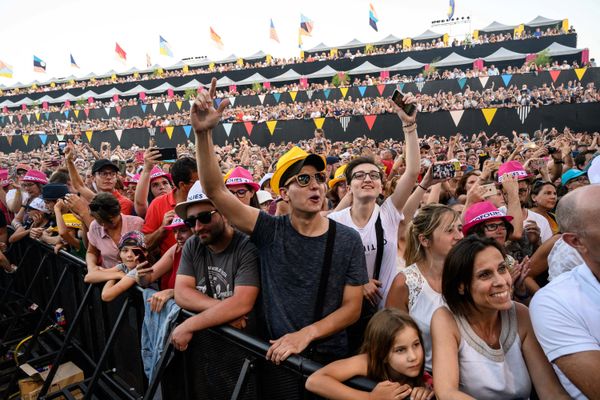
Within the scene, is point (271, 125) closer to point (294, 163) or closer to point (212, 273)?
point (212, 273)

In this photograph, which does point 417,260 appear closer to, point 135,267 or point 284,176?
point 284,176

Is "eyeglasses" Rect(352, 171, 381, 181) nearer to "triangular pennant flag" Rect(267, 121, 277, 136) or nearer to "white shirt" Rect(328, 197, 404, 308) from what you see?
"white shirt" Rect(328, 197, 404, 308)

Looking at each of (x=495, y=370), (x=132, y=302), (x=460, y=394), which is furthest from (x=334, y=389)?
(x=132, y=302)

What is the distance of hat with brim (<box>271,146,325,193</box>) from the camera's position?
2225 millimetres

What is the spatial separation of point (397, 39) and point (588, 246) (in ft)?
130

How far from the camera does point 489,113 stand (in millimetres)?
16094

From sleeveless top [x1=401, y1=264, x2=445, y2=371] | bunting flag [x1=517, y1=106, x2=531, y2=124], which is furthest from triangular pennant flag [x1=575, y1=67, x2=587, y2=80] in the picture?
sleeveless top [x1=401, y1=264, x2=445, y2=371]

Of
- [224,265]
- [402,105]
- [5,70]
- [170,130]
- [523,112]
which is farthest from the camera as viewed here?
[5,70]

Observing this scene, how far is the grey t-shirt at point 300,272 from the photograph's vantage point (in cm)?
213

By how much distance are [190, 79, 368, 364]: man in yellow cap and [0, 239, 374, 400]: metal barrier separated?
22 centimetres

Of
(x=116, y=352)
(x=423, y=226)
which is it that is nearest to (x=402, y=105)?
(x=423, y=226)

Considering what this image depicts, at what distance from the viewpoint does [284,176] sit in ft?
7.43

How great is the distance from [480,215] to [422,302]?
1230mm

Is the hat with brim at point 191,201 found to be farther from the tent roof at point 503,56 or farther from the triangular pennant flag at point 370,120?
the tent roof at point 503,56
